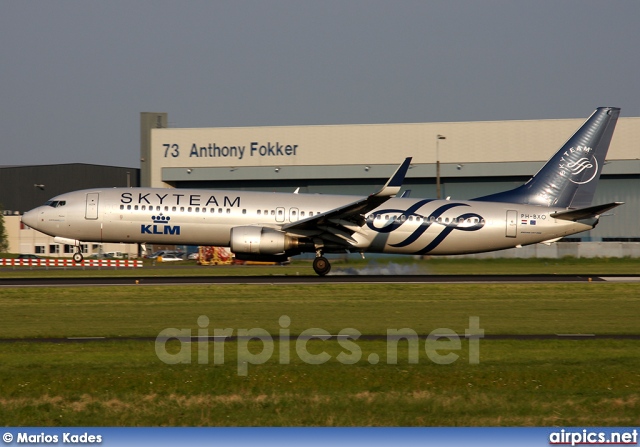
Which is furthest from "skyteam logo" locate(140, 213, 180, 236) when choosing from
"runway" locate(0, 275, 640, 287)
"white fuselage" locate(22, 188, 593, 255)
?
"runway" locate(0, 275, 640, 287)

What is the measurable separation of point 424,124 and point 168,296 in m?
57.7

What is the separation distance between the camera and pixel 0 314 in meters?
22.9

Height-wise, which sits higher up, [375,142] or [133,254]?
[375,142]

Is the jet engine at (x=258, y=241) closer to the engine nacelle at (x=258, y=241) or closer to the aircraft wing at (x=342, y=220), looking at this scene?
the engine nacelle at (x=258, y=241)

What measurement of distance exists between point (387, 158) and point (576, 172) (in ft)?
142

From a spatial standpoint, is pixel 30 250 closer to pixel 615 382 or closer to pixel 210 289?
pixel 210 289

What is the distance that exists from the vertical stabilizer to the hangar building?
130ft

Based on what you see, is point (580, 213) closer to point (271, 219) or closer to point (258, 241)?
point (271, 219)

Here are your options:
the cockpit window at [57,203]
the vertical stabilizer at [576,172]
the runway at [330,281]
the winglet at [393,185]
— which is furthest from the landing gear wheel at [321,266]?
the cockpit window at [57,203]

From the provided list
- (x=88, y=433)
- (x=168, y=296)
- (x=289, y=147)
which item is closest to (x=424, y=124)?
(x=289, y=147)

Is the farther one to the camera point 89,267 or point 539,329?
point 89,267

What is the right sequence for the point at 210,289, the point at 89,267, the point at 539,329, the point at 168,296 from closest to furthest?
1. the point at 539,329
2. the point at 168,296
3. the point at 210,289
4. the point at 89,267

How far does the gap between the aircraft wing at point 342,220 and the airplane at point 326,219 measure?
0.18 feet

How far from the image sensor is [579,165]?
38.8 meters
